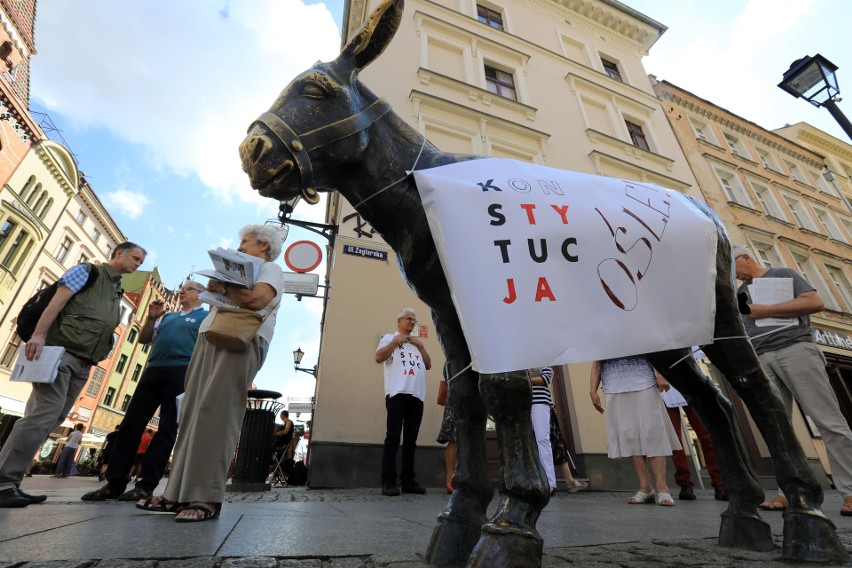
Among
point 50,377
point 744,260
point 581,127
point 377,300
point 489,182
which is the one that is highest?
point 581,127

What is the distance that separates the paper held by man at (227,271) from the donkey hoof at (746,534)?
2.42 meters

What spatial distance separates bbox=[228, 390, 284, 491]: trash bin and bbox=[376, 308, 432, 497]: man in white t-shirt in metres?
1.84

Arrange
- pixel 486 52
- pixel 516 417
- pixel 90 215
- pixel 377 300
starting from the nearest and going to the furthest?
pixel 516 417 < pixel 377 300 < pixel 486 52 < pixel 90 215

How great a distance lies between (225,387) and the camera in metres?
2.34

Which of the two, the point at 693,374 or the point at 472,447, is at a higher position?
the point at 693,374

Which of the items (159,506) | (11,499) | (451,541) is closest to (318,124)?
(451,541)

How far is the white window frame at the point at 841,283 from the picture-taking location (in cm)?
1559

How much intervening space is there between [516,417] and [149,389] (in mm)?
3483

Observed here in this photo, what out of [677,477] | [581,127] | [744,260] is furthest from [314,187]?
[581,127]

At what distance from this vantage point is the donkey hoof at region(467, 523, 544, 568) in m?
0.97

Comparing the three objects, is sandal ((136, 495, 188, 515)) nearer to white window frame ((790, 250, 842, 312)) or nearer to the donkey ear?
the donkey ear

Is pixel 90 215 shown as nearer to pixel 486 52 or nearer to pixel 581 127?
pixel 486 52

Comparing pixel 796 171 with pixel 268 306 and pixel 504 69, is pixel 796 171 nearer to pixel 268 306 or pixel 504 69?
pixel 504 69

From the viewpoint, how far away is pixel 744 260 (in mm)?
3445
